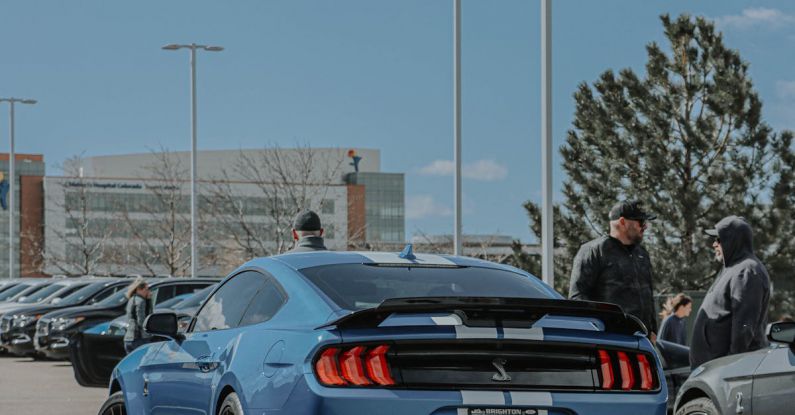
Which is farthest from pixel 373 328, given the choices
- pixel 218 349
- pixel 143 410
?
pixel 143 410

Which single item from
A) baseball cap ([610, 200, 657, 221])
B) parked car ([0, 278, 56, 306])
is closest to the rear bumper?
baseball cap ([610, 200, 657, 221])

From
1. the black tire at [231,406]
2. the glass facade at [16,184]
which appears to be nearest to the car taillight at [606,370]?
the black tire at [231,406]

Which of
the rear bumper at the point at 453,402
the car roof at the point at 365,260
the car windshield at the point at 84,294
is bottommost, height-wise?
the car windshield at the point at 84,294

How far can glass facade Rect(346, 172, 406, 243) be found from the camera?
16300 cm

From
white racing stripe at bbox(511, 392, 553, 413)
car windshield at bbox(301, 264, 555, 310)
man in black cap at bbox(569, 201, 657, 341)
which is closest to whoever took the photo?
white racing stripe at bbox(511, 392, 553, 413)

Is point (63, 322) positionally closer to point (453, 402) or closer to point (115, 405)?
point (115, 405)

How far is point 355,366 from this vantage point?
5.61 metres

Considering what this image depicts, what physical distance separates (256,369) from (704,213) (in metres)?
34.2

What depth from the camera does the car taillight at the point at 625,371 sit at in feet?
19.1

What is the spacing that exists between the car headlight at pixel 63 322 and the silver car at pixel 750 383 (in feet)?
51.7

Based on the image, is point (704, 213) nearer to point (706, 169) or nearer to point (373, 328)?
point (706, 169)

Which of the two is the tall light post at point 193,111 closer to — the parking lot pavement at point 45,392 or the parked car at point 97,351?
the parking lot pavement at point 45,392

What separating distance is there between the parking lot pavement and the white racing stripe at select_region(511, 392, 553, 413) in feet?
30.8

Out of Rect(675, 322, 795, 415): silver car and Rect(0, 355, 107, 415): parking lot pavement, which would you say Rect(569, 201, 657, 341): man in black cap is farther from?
Rect(0, 355, 107, 415): parking lot pavement
